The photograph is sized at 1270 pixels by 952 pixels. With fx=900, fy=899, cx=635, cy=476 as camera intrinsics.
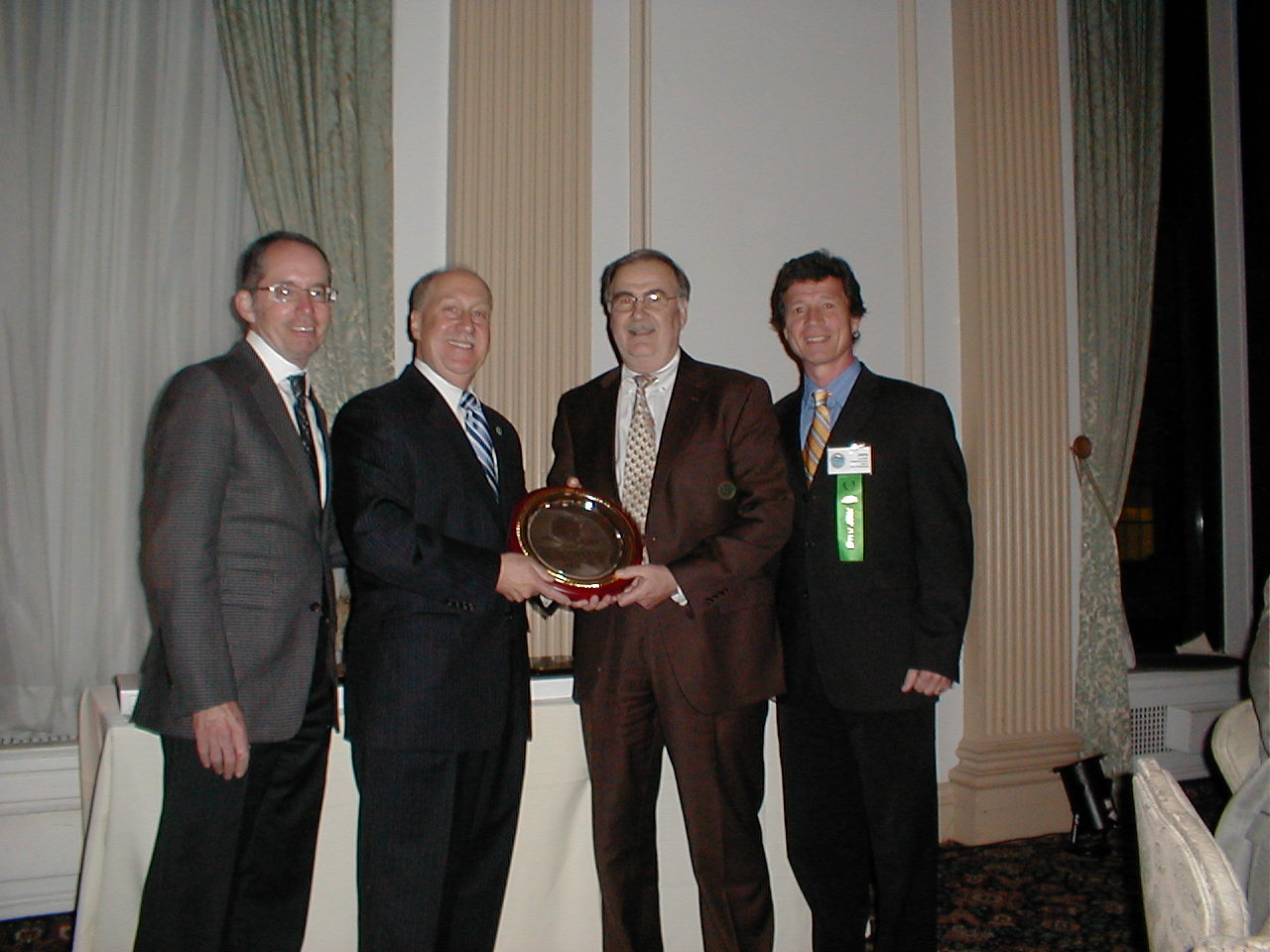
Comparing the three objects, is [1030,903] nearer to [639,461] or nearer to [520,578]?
[639,461]

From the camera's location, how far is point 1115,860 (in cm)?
341

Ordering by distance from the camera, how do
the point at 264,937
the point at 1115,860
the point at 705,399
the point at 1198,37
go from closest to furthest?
1. the point at 264,937
2. the point at 705,399
3. the point at 1115,860
4. the point at 1198,37

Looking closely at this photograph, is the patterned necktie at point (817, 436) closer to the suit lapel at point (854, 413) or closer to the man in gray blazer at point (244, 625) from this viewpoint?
the suit lapel at point (854, 413)

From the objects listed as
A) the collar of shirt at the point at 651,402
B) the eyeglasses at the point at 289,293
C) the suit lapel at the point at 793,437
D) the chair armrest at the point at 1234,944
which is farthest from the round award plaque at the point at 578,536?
the chair armrest at the point at 1234,944

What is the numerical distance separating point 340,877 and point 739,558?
1236 mm

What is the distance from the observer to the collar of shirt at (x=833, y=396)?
2416 mm

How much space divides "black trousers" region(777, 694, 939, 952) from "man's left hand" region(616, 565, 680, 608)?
54 cm

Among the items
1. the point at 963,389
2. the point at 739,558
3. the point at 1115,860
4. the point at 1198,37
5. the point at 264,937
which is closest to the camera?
the point at 264,937

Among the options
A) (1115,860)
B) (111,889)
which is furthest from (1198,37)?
(111,889)

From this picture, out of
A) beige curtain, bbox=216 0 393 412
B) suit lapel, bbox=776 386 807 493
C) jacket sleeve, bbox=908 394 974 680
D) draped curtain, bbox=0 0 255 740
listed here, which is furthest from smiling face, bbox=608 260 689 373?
draped curtain, bbox=0 0 255 740

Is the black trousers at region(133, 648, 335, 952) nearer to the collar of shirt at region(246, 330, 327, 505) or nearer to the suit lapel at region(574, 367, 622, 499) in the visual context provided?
the collar of shirt at region(246, 330, 327, 505)

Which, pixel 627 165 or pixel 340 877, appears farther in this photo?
pixel 627 165

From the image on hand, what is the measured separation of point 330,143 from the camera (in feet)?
10.2

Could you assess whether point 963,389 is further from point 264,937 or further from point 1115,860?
point 264,937
